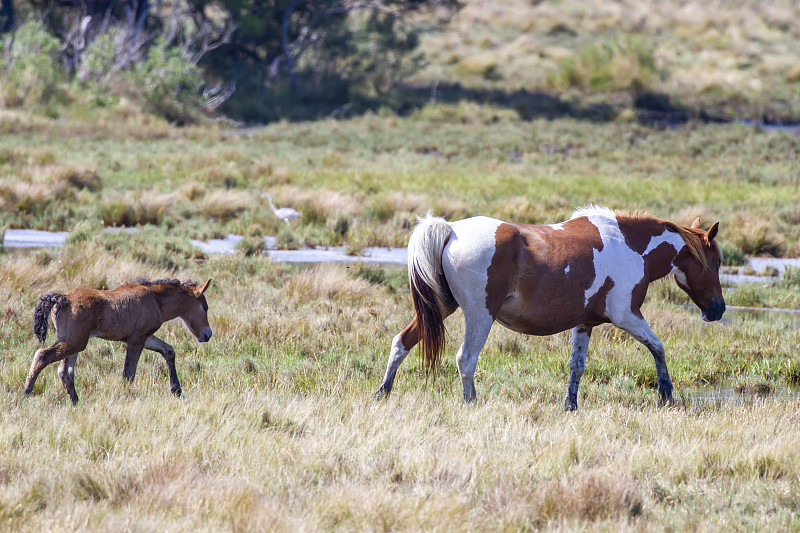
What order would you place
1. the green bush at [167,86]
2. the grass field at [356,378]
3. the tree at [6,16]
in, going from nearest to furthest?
the grass field at [356,378] → the green bush at [167,86] → the tree at [6,16]

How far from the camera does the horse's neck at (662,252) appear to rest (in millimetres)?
7086

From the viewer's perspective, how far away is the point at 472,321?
21.6ft

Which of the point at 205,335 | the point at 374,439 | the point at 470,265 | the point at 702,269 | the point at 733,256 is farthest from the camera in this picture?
the point at 733,256

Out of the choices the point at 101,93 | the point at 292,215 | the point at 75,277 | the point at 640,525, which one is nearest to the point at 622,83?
the point at 101,93

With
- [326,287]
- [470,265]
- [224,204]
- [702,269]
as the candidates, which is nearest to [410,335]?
[470,265]

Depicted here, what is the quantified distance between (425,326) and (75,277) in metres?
5.17

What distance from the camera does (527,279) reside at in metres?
6.65

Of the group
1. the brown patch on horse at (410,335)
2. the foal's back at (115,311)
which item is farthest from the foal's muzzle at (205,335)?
the brown patch on horse at (410,335)

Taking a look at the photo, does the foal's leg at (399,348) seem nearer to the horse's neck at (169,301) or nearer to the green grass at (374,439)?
the green grass at (374,439)

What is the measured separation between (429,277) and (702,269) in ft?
7.62

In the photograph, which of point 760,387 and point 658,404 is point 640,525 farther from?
point 760,387

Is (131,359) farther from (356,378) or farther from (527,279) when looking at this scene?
(527,279)

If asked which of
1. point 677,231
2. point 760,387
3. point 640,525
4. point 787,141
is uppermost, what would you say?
point 677,231

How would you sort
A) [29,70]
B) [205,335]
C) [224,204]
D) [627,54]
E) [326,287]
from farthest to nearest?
[627,54]
[29,70]
[224,204]
[326,287]
[205,335]
